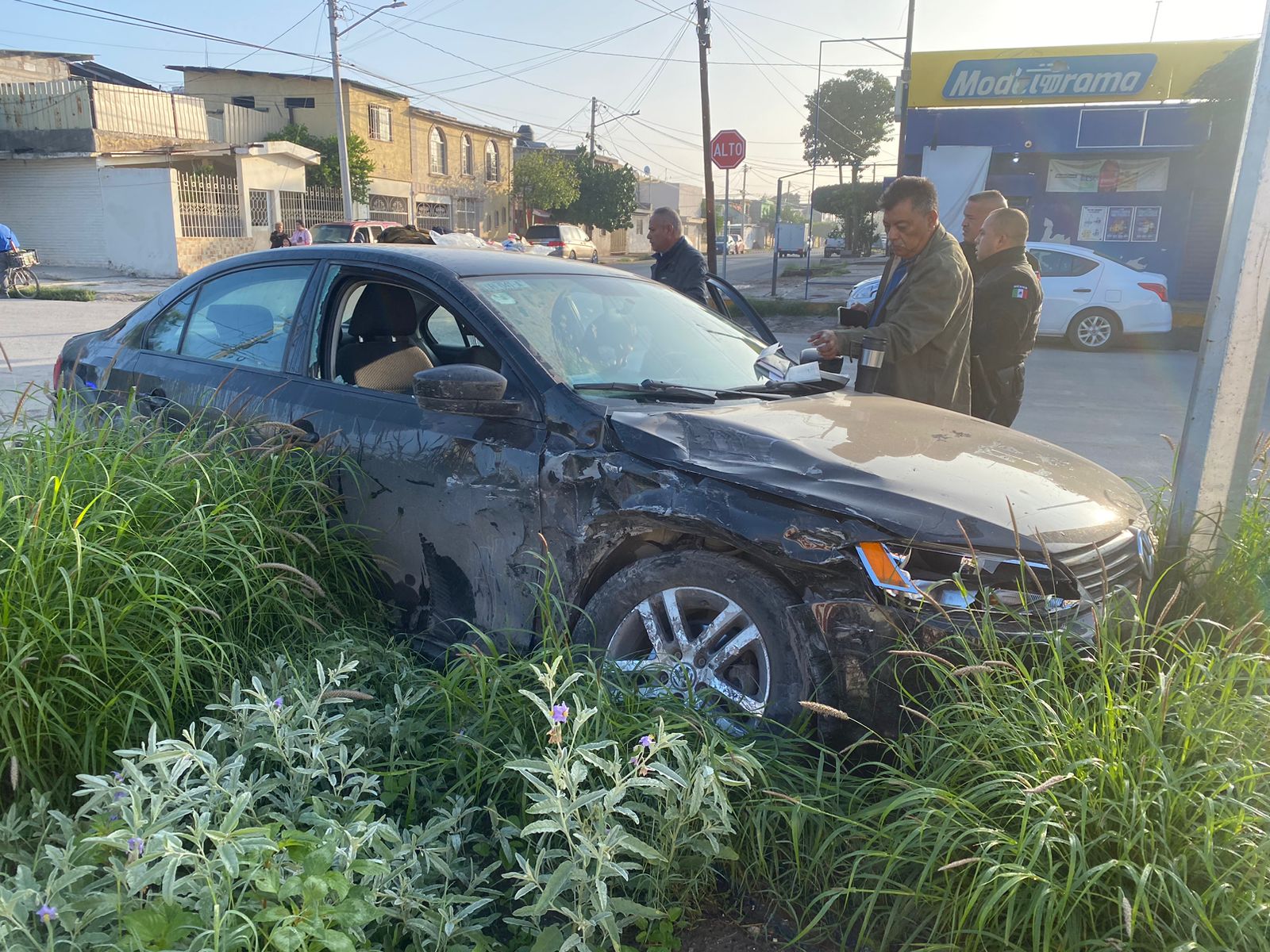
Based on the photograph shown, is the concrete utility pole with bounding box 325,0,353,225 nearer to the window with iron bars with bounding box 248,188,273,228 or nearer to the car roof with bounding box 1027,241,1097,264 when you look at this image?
the window with iron bars with bounding box 248,188,273,228

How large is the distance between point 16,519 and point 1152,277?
14.2 metres

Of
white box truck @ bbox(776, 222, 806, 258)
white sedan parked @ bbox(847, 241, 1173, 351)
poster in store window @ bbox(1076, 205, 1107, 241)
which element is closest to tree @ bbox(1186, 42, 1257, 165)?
poster in store window @ bbox(1076, 205, 1107, 241)

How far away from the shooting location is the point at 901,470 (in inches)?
104

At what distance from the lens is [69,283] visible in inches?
874

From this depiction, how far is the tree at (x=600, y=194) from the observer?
47.5m

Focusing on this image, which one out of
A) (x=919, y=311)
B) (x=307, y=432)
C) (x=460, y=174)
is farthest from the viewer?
(x=460, y=174)

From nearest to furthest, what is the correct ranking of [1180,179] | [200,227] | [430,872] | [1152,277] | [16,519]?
[430,872], [16,519], [1152,277], [1180,179], [200,227]

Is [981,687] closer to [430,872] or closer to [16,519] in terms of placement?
[430,872]

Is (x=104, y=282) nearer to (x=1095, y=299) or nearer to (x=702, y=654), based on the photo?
(x=1095, y=299)

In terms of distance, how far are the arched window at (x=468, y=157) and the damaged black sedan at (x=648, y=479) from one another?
42404 millimetres

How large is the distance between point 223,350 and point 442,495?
153 centimetres

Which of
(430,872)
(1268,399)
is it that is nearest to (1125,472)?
(1268,399)

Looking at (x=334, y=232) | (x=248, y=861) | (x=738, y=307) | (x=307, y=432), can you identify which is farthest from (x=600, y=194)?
(x=248, y=861)

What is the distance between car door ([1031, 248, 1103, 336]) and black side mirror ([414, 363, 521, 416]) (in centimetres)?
1203
